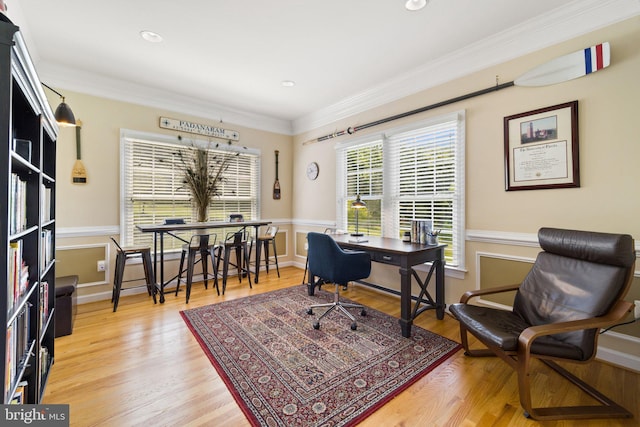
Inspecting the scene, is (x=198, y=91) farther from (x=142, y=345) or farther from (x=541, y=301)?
(x=541, y=301)

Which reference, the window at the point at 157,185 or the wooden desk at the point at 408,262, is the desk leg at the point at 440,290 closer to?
the wooden desk at the point at 408,262

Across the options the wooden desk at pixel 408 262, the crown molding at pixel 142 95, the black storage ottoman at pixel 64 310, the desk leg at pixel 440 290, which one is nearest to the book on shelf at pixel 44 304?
the black storage ottoman at pixel 64 310

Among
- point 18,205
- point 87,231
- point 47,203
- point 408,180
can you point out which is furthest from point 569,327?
point 87,231

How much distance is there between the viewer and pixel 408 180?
3527mm

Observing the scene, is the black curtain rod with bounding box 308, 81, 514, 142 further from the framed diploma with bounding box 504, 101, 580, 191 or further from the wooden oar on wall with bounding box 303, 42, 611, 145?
the framed diploma with bounding box 504, 101, 580, 191

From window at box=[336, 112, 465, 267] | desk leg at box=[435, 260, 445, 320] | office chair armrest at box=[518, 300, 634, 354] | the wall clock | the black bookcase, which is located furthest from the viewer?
the wall clock

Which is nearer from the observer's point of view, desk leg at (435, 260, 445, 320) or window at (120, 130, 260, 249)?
desk leg at (435, 260, 445, 320)

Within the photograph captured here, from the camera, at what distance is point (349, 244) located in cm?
307

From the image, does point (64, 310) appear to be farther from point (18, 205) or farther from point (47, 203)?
point (18, 205)

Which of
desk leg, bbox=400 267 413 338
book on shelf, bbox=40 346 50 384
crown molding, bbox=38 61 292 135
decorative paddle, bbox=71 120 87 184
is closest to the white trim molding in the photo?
decorative paddle, bbox=71 120 87 184

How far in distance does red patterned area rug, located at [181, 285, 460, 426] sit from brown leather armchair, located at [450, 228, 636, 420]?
56cm

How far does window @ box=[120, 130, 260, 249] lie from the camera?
3738 mm

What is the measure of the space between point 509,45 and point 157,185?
4480mm

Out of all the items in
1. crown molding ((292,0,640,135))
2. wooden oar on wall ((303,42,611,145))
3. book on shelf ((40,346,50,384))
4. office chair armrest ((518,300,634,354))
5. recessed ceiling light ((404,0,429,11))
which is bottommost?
book on shelf ((40,346,50,384))
